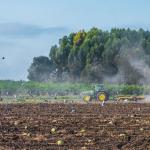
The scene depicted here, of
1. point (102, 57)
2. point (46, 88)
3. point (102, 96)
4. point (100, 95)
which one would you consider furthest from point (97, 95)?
point (102, 57)

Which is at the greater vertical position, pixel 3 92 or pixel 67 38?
pixel 67 38

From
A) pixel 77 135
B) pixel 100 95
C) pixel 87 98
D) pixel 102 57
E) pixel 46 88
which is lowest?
pixel 77 135

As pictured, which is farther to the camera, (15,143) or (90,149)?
(15,143)

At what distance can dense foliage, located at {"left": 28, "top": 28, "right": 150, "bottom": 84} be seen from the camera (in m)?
113

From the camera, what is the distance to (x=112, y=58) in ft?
381

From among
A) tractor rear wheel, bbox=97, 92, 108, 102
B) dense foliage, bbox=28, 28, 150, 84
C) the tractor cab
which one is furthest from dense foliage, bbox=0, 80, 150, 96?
tractor rear wheel, bbox=97, 92, 108, 102

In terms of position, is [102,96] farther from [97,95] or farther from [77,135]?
[77,135]

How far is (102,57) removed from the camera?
385 ft

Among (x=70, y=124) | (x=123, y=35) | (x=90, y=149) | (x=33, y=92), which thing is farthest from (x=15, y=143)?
(x=123, y=35)

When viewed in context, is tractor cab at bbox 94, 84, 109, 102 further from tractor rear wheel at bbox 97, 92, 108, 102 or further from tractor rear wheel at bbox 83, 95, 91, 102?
tractor rear wheel at bbox 83, 95, 91, 102

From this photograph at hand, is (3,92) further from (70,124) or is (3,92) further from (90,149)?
(90,149)

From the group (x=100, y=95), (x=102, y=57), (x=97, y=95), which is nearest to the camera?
(x=100, y=95)

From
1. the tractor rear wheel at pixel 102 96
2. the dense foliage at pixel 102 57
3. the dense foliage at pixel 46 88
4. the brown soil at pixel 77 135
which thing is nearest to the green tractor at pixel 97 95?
the tractor rear wheel at pixel 102 96

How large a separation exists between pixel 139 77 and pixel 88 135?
287 ft
